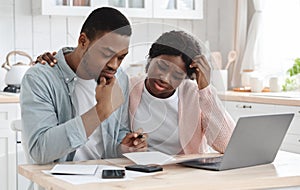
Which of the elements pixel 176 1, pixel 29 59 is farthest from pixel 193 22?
pixel 29 59

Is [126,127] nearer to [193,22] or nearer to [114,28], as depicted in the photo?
[114,28]

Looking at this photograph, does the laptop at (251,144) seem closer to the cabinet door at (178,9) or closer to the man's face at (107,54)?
the man's face at (107,54)

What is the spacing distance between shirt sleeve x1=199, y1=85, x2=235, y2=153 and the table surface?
0.17m

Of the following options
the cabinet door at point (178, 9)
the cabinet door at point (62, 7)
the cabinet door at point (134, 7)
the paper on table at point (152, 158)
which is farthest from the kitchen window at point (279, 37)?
the paper on table at point (152, 158)

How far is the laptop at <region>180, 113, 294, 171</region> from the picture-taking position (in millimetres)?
1886

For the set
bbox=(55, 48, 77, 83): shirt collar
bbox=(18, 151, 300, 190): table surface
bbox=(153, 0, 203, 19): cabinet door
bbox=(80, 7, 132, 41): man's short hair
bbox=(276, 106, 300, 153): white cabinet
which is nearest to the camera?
bbox=(18, 151, 300, 190): table surface

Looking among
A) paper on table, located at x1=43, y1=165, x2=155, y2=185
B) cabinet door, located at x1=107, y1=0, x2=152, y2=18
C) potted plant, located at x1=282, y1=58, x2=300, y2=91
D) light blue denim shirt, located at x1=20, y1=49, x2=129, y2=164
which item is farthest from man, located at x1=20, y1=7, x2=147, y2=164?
potted plant, located at x1=282, y1=58, x2=300, y2=91

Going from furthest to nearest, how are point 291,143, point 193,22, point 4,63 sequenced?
1. point 193,22
2. point 4,63
3. point 291,143

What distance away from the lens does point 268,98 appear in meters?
3.82

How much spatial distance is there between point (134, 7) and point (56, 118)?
8.20 ft

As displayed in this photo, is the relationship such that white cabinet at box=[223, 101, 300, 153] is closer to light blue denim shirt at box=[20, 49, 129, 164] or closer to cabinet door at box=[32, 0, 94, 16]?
cabinet door at box=[32, 0, 94, 16]

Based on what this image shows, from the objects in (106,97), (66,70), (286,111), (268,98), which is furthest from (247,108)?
(106,97)

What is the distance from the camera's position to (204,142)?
2088 millimetres

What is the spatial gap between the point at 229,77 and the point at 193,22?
522 mm
